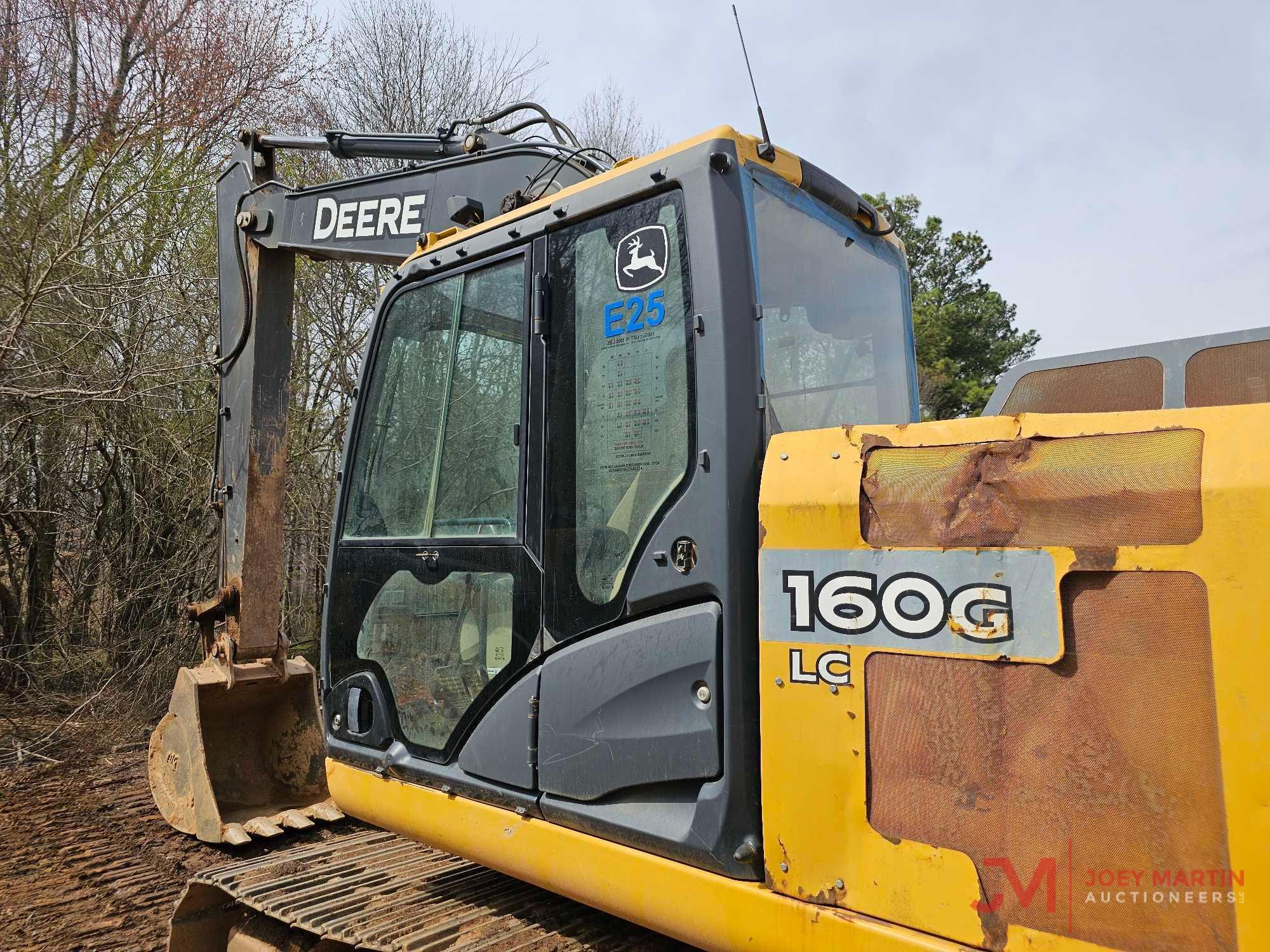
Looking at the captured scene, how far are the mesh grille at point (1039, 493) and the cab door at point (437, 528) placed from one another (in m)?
0.97

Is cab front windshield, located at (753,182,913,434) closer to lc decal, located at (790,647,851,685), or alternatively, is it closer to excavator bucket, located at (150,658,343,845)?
lc decal, located at (790,647,851,685)

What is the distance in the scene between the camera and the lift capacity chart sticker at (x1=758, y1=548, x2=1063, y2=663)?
1.51 metres

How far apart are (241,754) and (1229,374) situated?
182 inches

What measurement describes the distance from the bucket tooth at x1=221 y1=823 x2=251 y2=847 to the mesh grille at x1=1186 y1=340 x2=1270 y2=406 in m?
4.23

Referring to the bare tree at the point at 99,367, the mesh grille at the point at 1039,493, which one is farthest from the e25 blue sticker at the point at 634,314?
the bare tree at the point at 99,367

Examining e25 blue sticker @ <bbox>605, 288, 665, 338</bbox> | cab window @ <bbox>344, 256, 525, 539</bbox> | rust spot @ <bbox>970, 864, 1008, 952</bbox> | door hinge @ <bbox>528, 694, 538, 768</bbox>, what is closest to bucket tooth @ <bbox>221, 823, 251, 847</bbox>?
cab window @ <bbox>344, 256, 525, 539</bbox>

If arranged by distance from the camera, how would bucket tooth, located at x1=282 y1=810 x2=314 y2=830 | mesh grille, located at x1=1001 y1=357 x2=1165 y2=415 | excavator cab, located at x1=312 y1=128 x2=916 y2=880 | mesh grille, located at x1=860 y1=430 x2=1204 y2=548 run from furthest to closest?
bucket tooth, located at x1=282 y1=810 x2=314 y2=830, mesh grille, located at x1=1001 y1=357 x2=1165 y2=415, excavator cab, located at x1=312 y1=128 x2=916 y2=880, mesh grille, located at x1=860 y1=430 x2=1204 y2=548

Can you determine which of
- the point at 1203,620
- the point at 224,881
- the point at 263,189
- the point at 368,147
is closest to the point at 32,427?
the point at 263,189

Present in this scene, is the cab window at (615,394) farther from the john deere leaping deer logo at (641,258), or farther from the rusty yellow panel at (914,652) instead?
the rusty yellow panel at (914,652)

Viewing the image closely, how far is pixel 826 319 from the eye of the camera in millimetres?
2465

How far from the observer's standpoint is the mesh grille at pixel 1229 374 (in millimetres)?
3285

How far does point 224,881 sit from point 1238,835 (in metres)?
2.79

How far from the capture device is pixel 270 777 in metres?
4.57

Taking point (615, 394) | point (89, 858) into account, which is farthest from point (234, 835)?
point (615, 394)
